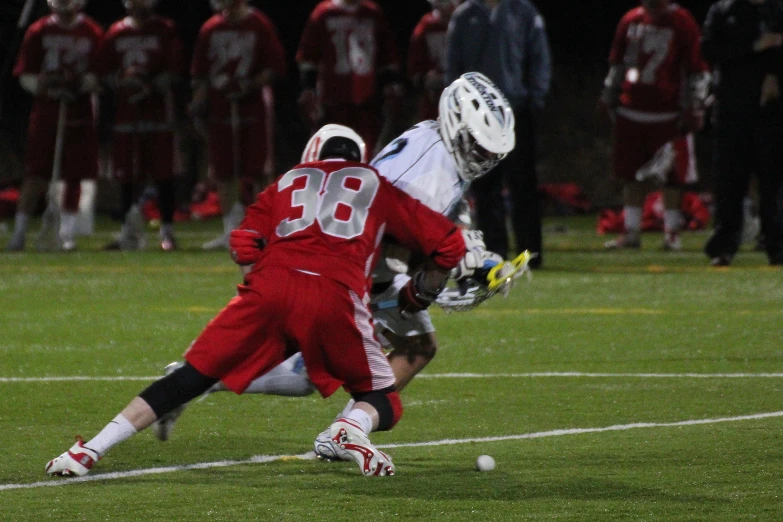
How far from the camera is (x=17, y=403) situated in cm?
603

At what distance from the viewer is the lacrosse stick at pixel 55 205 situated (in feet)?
46.0

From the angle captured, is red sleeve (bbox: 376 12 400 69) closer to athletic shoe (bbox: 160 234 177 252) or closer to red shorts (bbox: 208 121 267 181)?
red shorts (bbox: 208 121 267 181)

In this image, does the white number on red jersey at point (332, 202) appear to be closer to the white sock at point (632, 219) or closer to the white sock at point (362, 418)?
the white sock at point (362, 418)

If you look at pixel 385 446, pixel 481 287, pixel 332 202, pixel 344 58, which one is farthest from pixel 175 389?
pixel 344 58

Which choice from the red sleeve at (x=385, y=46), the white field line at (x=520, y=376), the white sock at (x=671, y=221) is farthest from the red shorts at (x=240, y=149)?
the white field line at (x=520, y=376)

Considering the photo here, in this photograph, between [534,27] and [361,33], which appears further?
[361,33]

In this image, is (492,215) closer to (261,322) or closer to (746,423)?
(746,423)

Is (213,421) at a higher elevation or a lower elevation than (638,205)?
higher

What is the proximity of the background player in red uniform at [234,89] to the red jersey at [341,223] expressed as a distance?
9239 mm

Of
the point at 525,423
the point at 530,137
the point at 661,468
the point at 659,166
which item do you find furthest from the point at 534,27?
the point at 661,468

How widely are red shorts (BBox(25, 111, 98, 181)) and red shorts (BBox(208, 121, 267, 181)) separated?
111cm

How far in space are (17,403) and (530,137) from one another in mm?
6128

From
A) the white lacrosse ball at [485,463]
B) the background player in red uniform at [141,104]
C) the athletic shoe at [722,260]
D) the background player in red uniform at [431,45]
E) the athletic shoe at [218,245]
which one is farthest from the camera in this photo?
the background player in red uniform at [431,45]

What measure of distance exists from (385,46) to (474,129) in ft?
30.7
